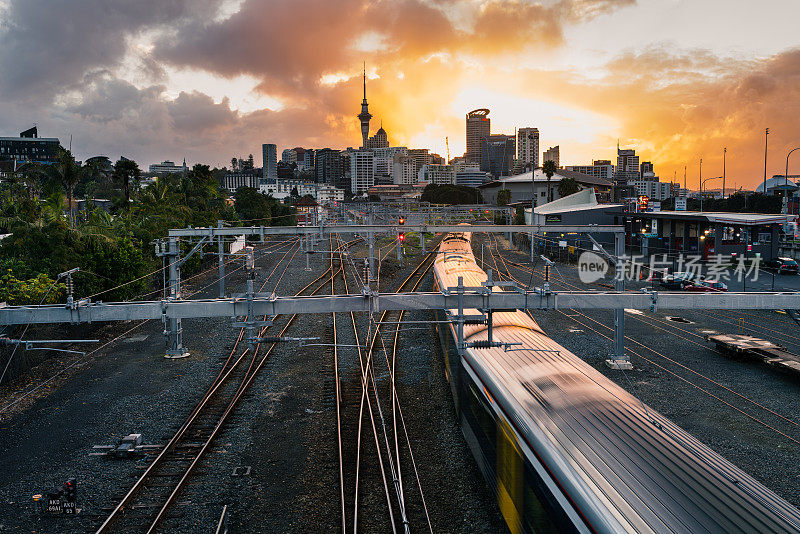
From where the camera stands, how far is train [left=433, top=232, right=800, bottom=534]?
224 inches

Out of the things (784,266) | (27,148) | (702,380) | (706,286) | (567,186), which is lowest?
(702,380)

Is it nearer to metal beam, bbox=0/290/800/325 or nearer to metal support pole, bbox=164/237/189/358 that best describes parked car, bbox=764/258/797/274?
metal beam, bbox=0/290/800/325

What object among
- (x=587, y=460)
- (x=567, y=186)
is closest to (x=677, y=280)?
(x=587, y=460)

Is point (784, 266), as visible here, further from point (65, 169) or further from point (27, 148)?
point (27, 148)

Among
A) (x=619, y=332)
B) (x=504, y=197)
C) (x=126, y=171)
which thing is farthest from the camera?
(x=504, y=197)

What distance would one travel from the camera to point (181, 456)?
1352 cm

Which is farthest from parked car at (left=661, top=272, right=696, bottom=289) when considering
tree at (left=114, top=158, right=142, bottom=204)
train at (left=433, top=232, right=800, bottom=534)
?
tree at (left=114, top=158, right=142, bottom=204)

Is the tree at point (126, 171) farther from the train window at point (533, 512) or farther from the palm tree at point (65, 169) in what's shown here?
the train window at point (533, 512)

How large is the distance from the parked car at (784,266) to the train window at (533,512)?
4099 cm

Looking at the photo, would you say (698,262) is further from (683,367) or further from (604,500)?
(604,500)

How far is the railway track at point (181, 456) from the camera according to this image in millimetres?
10938

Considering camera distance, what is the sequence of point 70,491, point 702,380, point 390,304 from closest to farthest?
point 390,304 < point 70,491 < point 702,380

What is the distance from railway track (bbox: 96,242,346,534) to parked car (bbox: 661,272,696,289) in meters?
28.0

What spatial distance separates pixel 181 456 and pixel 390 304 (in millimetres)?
7442
